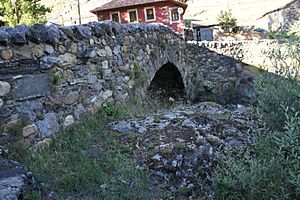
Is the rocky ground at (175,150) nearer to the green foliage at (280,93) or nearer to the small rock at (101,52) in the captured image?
the green foliage at (280,93)

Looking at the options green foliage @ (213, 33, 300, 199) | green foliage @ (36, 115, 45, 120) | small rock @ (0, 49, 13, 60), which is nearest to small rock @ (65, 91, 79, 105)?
green foliage @ (36, 115, 45, 120)

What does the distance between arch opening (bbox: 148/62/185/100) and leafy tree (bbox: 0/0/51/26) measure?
5287 mm

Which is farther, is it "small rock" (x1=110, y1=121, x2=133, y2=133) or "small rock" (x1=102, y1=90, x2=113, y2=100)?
"small rock" (x1=102, y1=90, x2=113, y2=100)

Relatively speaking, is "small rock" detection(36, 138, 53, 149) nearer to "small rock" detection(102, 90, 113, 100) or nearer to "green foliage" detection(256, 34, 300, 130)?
"small rock" detection(102, 90, 113, 100)

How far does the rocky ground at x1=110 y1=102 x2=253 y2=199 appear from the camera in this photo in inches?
124

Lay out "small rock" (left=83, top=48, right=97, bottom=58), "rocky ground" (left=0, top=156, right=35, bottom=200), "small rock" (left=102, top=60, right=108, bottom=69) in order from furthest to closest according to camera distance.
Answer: "small rock" (left=102, top=60, right=108, bottom=69), "small rock" (left=83, top=48, right=97, bottom=58), "rocky ground" (left=0, top=156, right=35, bottom=200)

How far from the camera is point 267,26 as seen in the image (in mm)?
21797

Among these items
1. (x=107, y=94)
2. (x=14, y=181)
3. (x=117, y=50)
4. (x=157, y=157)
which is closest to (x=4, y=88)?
(x=14, y=181)

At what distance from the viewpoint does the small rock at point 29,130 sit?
338 cm

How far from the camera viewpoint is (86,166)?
320 centimetres

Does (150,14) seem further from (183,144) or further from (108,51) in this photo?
(183,144)

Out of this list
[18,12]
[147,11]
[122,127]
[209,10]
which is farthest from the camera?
[209,10]

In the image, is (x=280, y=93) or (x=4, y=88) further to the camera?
(x=280, y=93)

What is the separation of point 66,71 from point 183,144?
1.69m
